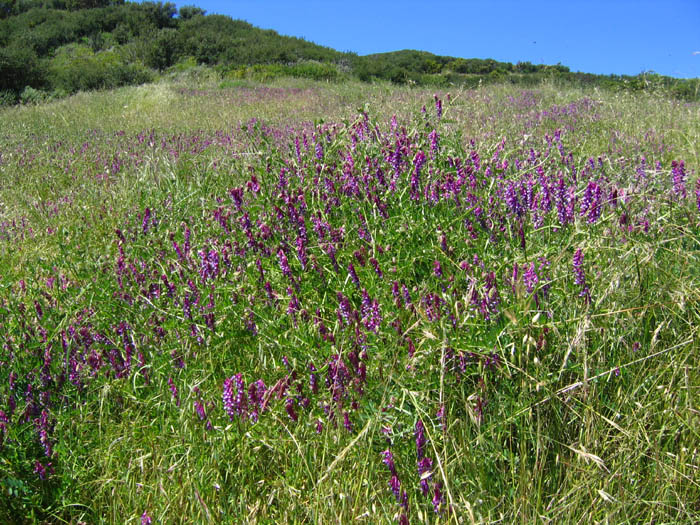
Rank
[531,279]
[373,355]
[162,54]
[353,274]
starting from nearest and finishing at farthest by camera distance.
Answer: [373,355], [531,279], [353,274], [162,54]

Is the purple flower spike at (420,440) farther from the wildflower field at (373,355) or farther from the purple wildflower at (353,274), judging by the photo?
the purple wildflower at (353,274)

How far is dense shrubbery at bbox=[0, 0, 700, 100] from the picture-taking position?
71.4 feet

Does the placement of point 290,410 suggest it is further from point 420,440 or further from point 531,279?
point 531,279

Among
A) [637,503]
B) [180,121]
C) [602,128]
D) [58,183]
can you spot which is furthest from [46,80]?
[637,503]

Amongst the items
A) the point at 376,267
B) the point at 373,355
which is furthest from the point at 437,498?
the point at 376,267

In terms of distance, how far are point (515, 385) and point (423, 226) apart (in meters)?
1.14

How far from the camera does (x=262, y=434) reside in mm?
1833

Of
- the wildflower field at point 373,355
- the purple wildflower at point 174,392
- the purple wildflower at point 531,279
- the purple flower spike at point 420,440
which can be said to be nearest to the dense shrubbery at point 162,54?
the wildflower field at point 373,355

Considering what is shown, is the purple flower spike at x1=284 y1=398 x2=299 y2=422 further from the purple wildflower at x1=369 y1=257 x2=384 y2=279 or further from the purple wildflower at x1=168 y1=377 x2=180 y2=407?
the purple wildflower at x1=369 y1=257 x2=384 y2=279

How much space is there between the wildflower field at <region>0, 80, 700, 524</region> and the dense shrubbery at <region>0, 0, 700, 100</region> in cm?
1393

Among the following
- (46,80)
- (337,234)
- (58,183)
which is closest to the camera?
(337,234)

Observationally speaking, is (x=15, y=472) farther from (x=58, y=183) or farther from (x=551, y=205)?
(x=58, y=183)

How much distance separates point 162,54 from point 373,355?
1310 inches

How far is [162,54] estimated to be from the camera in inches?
1193
